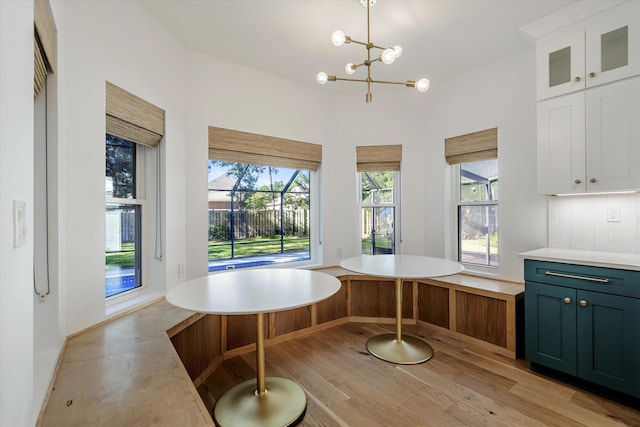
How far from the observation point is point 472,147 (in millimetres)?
3066

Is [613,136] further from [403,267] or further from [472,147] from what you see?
[403,267]

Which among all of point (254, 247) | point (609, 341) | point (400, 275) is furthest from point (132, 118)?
point (609, 341)

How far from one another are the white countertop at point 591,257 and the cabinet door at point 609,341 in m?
0.20

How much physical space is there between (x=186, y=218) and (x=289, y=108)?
5.33ft

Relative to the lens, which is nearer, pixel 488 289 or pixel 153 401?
pixel 153 401

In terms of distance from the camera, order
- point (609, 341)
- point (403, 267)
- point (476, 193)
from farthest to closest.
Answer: point (476, 193) < point (403, 267) < point (609, 341)

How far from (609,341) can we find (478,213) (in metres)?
1.55

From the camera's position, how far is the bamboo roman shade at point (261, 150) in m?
2.83

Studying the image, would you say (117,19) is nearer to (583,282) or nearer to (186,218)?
(186,218)

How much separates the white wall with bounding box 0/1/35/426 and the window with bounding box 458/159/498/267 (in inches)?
133

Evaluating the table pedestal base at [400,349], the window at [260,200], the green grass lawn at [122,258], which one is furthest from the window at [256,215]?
the table pedestal base at [400,349]

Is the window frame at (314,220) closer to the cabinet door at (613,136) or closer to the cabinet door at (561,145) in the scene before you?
the cabinet door at (561,145)

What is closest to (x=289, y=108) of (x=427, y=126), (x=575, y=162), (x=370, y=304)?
(x=427, y=126)

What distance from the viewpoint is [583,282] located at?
195 centimetres
